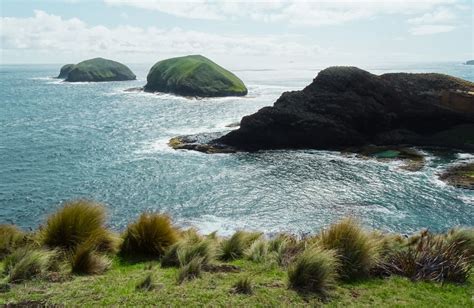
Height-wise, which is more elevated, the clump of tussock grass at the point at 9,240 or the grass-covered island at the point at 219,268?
the grass-covered island at the point at 219,268

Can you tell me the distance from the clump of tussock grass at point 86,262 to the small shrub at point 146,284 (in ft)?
6.59

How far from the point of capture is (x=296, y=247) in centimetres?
1366

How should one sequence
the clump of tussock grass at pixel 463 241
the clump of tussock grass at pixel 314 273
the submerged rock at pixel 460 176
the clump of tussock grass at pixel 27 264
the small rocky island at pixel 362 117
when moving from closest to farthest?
the clump of tussock grass at pixel 314 273, the clump of tussock grass at pixel 27 264, the clump of tussock grass at pixel 463 241, the submerged rock at pixel 460 176, the small rocky island at pixel 362 117

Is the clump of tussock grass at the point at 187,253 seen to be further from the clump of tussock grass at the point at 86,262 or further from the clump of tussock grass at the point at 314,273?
the clump of tussock grass at the point at 314,273

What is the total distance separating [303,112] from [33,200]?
129 ft

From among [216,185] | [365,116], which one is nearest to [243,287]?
[216,185]

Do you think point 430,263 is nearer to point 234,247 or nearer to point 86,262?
point 234,247

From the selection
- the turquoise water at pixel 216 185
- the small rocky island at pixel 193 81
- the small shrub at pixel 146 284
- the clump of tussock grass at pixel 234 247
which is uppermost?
the small rocky island at pixel 193 81

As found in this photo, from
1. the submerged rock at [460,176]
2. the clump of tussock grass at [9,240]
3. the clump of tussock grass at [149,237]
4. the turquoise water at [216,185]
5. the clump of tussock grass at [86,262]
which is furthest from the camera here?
the submerged rock at [460,176]

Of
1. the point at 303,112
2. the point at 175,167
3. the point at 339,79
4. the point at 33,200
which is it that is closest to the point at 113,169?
the point at 175,167

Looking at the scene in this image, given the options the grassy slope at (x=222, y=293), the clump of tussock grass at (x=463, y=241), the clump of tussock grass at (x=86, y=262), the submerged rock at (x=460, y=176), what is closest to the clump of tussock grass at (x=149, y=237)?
the clump of tussock grass at (x=86, y=262)

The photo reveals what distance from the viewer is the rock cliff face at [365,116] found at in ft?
202

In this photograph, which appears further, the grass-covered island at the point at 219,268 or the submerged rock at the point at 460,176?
the submerged rock at the point at 460,176

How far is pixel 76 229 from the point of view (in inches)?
516
